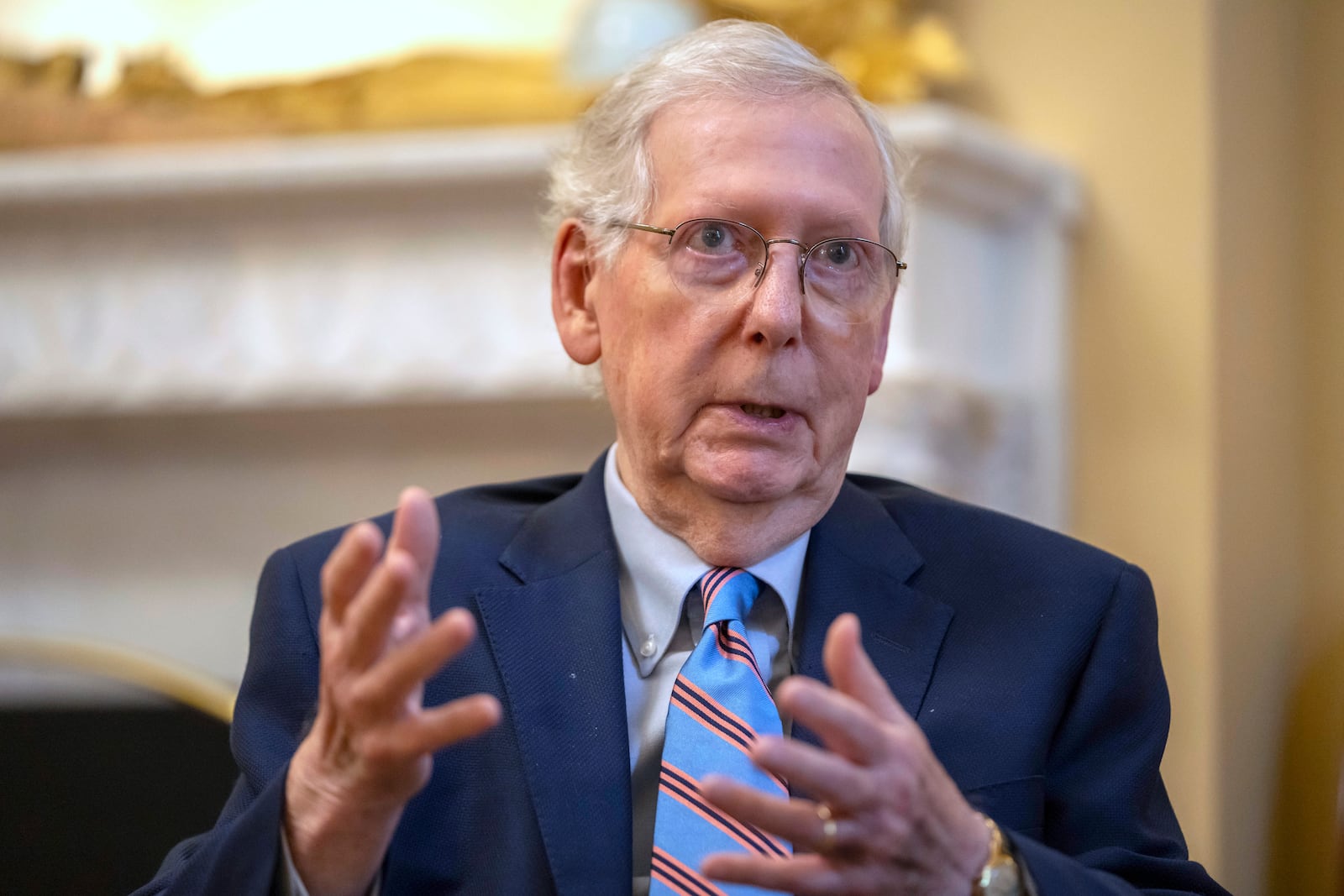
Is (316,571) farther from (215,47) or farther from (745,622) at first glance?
(215,47)

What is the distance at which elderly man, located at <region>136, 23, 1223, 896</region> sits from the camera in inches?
45.0

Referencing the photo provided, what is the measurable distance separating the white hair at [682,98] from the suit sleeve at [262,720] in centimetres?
45

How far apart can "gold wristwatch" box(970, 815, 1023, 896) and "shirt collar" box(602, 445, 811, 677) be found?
365mm

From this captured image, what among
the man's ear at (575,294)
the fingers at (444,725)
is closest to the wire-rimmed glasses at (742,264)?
the man's ear at (575,294)

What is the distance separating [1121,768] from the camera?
3.93 feet

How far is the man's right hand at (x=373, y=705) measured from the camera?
2.84ft

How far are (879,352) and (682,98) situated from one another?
0.35 metres

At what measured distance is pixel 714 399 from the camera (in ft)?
4.06

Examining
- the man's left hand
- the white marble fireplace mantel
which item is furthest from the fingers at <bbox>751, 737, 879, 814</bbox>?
the white marble fireplace mantel

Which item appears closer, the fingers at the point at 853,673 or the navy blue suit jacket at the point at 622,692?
the fingers at the point at 853,673

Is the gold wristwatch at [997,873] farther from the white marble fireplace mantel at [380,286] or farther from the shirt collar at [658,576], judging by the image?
the white marble fireplace mantel at [380,286]

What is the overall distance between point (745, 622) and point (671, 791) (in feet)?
0.69

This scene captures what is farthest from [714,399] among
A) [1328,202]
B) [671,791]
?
[1328,202]

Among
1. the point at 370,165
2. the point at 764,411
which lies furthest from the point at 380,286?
the point at 764,411
